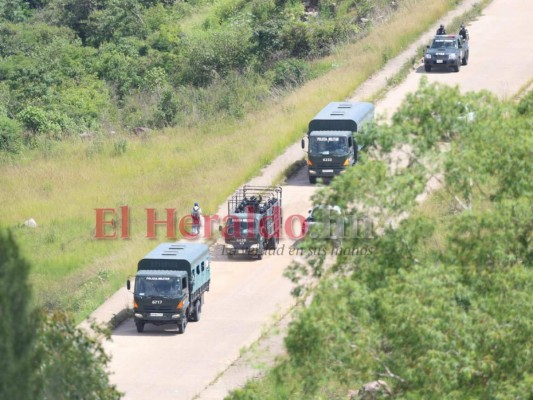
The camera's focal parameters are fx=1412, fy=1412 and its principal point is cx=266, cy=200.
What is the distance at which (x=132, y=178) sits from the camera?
55.5 metres

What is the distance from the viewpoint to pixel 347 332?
1004 inches

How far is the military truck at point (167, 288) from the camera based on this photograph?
1491 inches

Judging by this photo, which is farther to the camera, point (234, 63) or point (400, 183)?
point (234, 63)

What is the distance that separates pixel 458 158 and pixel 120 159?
32.7 metres

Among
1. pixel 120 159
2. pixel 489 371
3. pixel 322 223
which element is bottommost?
pixel 120 159

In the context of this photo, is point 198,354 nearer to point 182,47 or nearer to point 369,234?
point 369,234

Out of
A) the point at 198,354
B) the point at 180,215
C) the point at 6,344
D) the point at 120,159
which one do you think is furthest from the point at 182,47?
the point at 6,344

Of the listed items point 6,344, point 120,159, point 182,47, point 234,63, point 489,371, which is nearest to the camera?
point 6,344

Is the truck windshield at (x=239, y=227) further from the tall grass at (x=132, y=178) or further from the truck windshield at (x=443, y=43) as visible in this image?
the truck windshield at (x=443, y=43)

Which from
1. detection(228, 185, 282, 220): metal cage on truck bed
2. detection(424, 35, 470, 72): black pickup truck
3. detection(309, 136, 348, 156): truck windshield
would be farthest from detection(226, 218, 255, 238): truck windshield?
detection(424, 35, 470, 72): black pickup truck

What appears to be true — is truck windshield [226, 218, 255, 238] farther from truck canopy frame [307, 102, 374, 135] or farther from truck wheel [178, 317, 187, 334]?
truck canopy frame [307, 102, 374, 135]

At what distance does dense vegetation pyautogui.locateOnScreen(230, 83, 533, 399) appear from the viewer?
24.6m

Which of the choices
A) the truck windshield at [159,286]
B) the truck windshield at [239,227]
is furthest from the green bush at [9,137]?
the truck windshield at [159,286]

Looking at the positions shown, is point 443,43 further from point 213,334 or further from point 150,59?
point 213,334
